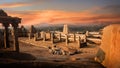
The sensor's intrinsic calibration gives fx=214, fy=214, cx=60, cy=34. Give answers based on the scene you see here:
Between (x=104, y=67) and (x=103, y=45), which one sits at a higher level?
(x=103, y=45)

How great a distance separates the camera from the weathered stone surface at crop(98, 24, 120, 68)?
143 inches

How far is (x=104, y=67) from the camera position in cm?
384

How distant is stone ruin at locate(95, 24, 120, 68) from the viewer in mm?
3648

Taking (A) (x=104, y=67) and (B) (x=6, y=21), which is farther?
(B) (x=6, y=21)

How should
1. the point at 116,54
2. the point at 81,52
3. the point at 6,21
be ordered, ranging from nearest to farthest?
the point at 116,54
the point at 6,21
the point at 81,52

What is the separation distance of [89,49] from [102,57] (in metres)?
21.9

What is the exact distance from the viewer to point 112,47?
3.84m

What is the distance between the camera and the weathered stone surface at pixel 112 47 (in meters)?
3.64

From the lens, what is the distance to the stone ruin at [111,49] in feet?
12.0

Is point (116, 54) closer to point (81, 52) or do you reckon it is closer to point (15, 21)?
point (15, 21)

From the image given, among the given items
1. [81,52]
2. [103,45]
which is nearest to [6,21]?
[81,52]

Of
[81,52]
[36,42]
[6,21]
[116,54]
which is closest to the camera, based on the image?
[116,54]

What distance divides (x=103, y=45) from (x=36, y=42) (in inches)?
1313

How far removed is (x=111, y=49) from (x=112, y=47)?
41 millimetres
